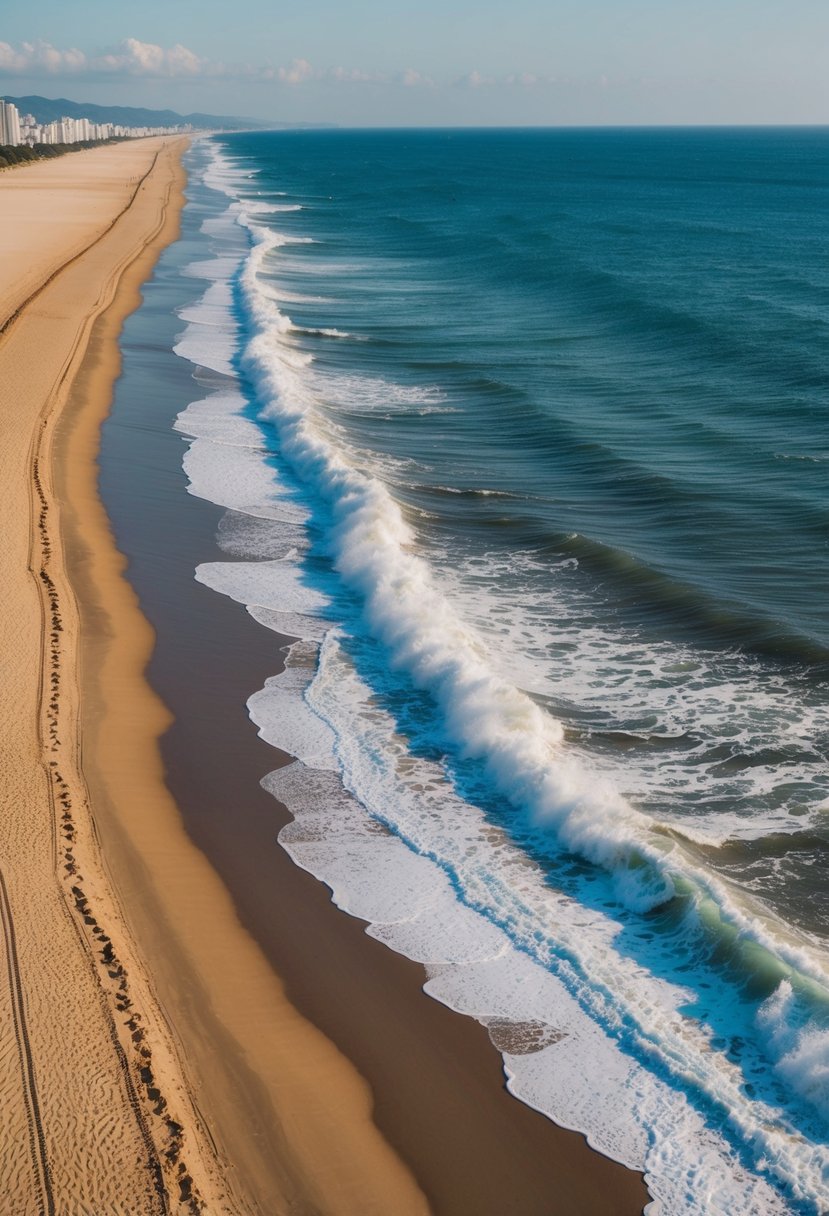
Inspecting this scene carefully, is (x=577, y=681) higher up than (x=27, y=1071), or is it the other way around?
(x=577, y=681)

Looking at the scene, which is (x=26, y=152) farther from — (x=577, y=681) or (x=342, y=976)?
(x=342, y=976)

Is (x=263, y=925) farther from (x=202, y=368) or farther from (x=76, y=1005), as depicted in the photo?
(x=202, y=368)

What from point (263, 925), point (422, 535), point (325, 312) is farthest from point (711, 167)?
point (263, 925)

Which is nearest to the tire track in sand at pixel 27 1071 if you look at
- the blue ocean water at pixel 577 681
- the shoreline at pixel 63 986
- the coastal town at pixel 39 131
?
the shoreline at pixel 63 986

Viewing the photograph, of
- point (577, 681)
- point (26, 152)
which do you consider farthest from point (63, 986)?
point (26, 152)

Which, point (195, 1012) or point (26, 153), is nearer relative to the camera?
point (195, 1012)

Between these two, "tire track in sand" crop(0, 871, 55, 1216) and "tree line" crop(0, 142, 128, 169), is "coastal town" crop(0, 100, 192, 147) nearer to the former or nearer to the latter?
"tree line" crop(0, 142, 128, 169)

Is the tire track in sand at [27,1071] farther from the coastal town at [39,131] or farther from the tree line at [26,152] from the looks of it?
the coastal town at [39,131]
